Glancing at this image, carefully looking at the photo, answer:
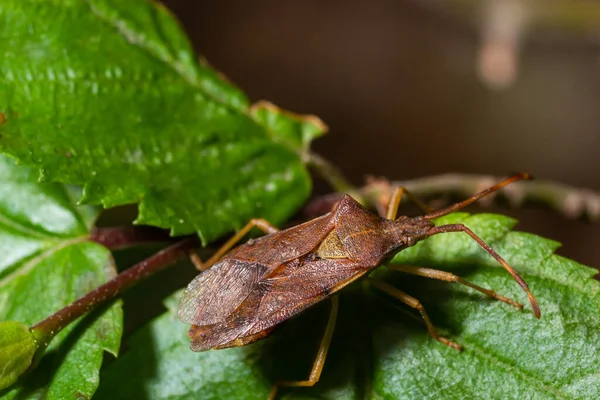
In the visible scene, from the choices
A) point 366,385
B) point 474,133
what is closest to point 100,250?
point 366,385

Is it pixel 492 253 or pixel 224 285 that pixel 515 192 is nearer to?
pixel 492 253

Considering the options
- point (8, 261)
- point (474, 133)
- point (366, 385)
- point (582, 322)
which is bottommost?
point (474, 133)

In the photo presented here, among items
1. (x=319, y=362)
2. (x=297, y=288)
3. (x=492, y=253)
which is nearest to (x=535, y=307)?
(x=492, y=253)

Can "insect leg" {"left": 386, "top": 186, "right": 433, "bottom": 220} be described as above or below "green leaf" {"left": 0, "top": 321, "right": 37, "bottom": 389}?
above

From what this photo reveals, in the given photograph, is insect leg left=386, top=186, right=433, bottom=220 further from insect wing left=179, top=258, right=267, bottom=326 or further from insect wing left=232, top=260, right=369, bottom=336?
insect wing left=179, top=258, right=267, bottom=326

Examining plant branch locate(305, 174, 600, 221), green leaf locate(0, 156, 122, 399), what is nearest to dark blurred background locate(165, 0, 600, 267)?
plant branch locate(305, 174, 600, 221)

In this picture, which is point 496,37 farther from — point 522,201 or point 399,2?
point 522,201

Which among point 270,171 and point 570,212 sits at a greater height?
point 270,171
